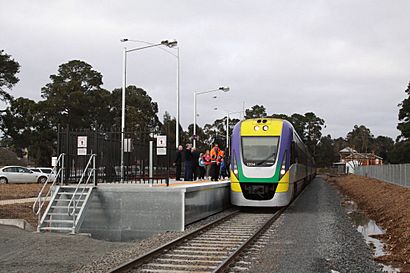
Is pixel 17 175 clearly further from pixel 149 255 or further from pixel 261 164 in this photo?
pixel 149 255

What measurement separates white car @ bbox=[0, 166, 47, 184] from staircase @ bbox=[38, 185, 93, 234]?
24845 mm

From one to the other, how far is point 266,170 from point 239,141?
5.43 feet

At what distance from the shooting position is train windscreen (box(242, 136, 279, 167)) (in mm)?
19594

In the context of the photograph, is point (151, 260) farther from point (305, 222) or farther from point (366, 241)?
point (305, 222)

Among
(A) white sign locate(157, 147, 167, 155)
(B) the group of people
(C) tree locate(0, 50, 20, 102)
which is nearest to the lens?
(A) white sign locate(157, 147, 167, 155)

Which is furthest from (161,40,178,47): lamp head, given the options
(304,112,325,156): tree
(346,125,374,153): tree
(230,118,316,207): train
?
(346,125,374,153): tree

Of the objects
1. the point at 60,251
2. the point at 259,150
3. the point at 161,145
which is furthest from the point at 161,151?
the point at 60,251

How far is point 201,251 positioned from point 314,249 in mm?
2512

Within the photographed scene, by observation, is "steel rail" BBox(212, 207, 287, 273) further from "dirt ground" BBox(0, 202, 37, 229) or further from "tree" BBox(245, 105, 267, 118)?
"tree" BBox(245, 105, 267, 118)

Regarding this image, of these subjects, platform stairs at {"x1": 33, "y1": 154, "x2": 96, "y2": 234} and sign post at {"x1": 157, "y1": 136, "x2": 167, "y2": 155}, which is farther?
sign post at {"x1": 157, "y1": 136, "x2": 167, "y2": 155}

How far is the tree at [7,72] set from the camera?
185 ft

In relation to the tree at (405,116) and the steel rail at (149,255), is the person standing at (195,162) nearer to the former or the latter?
the steel rail at (149,255)

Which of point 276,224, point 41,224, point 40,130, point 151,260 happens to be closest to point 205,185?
point 276,224

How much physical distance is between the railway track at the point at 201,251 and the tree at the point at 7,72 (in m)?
46.9
